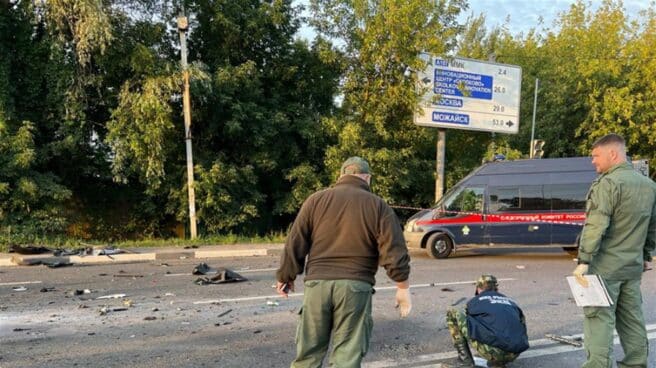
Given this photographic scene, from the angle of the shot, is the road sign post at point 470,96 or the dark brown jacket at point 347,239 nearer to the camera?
the dark brown jacket at point 347,239

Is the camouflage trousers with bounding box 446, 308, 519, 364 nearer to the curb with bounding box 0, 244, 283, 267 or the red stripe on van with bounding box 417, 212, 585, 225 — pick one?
the red stripe on van with bounding box 417, 212, 585, 225

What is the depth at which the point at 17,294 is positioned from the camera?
7.27m

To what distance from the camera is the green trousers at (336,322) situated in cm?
322

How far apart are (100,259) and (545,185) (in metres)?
10.3

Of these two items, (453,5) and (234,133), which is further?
(453,5)

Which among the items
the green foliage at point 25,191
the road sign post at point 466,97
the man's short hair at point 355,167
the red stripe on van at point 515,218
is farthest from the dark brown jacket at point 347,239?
the road sign post at point 466,97

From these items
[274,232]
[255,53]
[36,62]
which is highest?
[255,53]

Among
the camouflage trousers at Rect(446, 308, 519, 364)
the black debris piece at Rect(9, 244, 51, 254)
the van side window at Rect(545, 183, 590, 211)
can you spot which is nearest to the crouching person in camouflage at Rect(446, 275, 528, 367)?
the camouflage trousers at Rect(446, 308, 519, 364)

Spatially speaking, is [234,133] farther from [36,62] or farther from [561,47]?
[561,47]

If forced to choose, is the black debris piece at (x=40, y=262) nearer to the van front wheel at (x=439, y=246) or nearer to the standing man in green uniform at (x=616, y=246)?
the van front wheel at (x=439, y=246)

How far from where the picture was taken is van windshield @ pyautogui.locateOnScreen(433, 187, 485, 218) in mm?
11734

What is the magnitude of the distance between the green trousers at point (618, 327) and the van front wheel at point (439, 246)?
25.6 feet

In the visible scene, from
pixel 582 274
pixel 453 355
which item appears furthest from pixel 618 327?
pixel 453 355

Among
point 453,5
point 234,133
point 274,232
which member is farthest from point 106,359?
point 453,5
